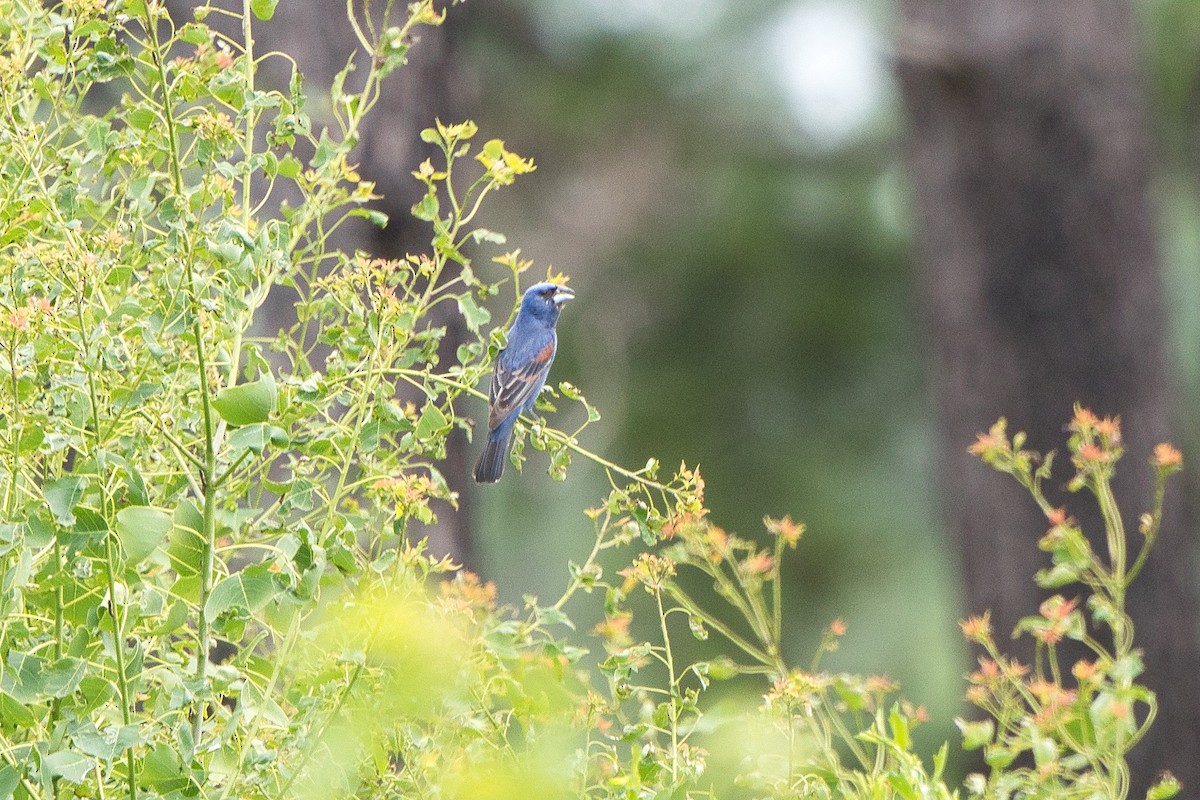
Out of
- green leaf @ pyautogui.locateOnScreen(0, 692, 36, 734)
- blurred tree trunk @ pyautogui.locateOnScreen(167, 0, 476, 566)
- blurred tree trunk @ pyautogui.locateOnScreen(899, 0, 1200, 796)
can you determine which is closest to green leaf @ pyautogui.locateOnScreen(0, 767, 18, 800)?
green leaf @ pyautogui.locateOnScreen(0, 692, 36, 734)

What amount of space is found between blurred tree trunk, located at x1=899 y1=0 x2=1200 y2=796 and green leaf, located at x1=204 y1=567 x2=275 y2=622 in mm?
4373

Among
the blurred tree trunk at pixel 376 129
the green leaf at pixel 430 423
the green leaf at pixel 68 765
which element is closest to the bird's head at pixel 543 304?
the blurred tree trunk at pixel 376 129

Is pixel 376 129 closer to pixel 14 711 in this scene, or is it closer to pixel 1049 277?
pixel 14 711

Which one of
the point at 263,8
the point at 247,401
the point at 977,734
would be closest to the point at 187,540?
the point at 247,401

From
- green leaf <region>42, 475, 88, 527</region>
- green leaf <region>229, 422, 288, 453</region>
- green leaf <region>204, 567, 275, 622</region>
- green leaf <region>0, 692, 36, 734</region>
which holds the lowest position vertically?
green leaf <region>0, 692, 36, 734</region>

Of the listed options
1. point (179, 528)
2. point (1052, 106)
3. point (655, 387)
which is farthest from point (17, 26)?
point (655, 387)

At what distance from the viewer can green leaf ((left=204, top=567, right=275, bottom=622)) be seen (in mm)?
1591

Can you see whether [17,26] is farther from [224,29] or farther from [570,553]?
[570,553]

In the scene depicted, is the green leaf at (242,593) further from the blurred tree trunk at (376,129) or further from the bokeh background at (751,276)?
the bokeh background at (751,276)

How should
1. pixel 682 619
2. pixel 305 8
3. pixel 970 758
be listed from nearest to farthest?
1. pixel 305 8
2. pixel 970 758
3. pixel 682 619

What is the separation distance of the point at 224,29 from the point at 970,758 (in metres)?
A: 3.78

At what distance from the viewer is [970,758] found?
5.64 meters

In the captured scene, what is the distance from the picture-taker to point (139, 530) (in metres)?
1.53

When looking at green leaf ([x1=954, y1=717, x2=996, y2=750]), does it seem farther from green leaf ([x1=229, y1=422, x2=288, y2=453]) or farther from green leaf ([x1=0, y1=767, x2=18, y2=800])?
green leaf ([x1=0, y1=767, x2=18, y2=800])
